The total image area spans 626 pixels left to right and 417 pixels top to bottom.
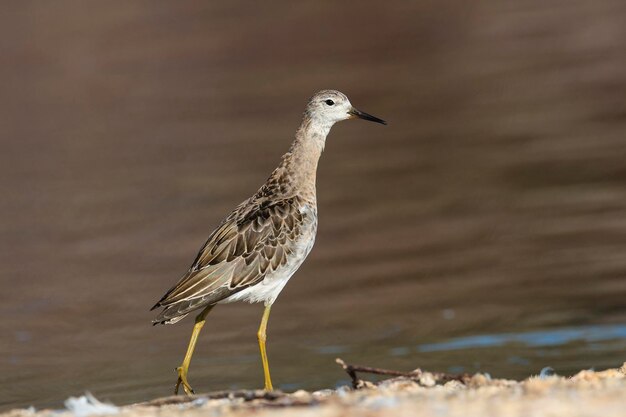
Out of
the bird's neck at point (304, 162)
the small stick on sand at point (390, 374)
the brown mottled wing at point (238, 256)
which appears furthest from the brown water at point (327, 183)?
the small stick on sand at point (390, 374)

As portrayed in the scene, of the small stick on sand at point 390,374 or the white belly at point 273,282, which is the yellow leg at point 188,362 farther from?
the small stick on sand at point 390,374

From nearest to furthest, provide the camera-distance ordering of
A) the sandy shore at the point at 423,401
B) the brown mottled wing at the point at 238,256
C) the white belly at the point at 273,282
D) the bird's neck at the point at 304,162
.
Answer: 1. the sandy shore at the point at 423,401
2. the brown mottled wing at the point at 238,256
3. the white belly at the point at 273,282
4. the bird's neck at the point at 304,162

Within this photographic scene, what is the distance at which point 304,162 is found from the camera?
10.6 m

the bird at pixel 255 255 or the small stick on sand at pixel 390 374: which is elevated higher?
the bird at pixel 255 255

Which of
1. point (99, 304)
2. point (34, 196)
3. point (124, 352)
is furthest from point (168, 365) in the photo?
point (34, 196)

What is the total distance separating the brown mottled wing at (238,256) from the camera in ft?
31.9

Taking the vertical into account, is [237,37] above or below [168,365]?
above

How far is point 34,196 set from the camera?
18.9 meters

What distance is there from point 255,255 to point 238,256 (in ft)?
0.41

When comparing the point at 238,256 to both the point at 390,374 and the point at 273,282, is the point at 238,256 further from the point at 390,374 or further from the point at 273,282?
the point at 390,374

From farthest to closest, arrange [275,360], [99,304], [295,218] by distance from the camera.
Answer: [99,304]
[275,360]
[295,218]

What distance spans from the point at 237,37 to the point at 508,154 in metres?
10.2

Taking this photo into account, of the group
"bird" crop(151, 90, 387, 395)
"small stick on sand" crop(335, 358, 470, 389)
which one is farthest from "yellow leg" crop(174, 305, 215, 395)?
"small stick on sand" crop(335, 358, 470, 389)

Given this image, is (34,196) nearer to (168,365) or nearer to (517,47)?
(168,365)
